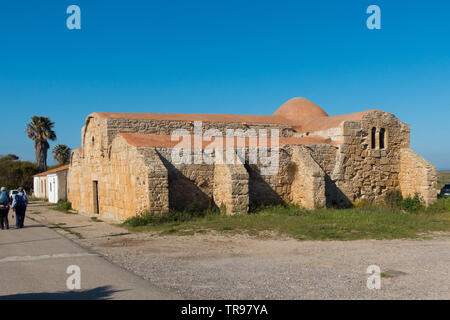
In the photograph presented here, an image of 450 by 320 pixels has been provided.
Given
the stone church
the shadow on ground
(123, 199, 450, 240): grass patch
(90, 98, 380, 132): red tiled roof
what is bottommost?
(123, 199, 450, 240): grass patch

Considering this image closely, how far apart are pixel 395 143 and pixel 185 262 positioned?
1336 cm

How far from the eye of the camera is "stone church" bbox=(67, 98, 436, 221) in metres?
13.2

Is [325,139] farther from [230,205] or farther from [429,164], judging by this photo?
[230,205]

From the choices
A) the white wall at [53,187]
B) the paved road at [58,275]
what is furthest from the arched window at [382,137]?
the white wall at [53,187]

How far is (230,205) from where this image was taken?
510 inches

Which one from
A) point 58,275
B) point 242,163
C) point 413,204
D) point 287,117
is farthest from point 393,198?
point 58,275

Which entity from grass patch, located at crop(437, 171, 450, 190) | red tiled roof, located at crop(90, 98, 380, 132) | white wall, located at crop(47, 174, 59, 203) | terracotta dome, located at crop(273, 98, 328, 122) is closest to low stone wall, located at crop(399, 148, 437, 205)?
red tiled roof, located at crop(90, 98, 380, 132)

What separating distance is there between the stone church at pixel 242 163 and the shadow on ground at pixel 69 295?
23.1 feet

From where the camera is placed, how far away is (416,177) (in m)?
16.2

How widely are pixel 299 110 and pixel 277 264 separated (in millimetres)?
15855

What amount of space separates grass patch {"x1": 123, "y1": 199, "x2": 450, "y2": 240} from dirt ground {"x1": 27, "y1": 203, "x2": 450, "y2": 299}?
681 millimetres

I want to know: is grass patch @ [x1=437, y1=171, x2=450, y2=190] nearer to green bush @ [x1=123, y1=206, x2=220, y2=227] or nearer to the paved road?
green bush @ [x1=123, y1=206, x2=220, y2=227]

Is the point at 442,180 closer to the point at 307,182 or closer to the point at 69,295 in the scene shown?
the point at 307,182
